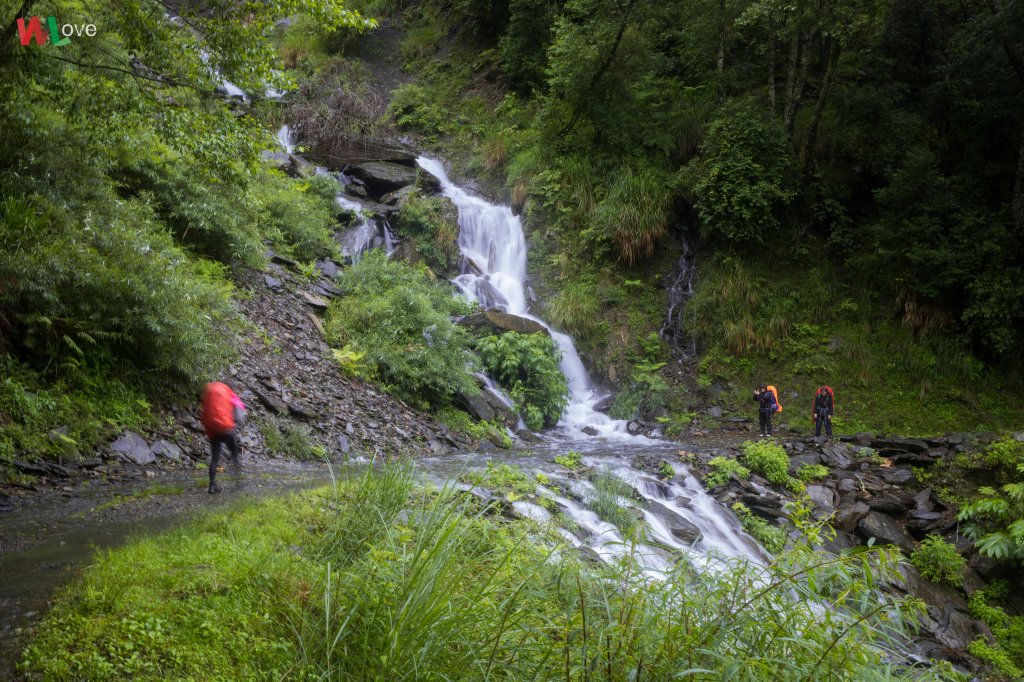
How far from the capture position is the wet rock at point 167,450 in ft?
24.3

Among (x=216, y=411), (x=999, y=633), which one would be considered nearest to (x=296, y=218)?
(x=216, y=411)

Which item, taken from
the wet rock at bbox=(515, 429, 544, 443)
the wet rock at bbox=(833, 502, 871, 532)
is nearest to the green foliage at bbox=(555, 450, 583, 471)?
the wet rock at bbox=(515, 429, 544, 443)

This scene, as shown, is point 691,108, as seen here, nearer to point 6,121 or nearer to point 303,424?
point 303,424

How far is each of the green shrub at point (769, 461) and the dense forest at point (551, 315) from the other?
63 millimetres

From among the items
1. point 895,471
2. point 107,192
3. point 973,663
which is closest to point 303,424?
point 107,192

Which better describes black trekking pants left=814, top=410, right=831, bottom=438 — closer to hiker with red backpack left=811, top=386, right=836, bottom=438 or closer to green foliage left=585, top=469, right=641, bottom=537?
hiker with red backpack left=811, top=386, right=836, bottom=438

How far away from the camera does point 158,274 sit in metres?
7.96

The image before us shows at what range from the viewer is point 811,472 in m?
10.9

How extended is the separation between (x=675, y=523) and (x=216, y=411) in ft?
20.2

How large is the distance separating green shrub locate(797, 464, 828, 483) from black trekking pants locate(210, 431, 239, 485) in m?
9.32

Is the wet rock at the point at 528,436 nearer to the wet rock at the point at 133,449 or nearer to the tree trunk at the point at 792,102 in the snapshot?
the wet rock at the point at 133,449

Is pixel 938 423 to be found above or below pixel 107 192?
below

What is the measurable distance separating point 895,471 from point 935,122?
1112 centimetres

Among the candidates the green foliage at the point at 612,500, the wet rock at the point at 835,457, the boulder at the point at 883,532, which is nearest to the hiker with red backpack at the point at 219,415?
the green foliage at the point at 612,500
